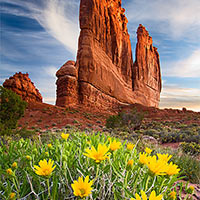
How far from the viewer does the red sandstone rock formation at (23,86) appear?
25.2 meters

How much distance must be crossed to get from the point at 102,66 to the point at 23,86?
12.5 meters

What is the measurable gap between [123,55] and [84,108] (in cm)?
1734

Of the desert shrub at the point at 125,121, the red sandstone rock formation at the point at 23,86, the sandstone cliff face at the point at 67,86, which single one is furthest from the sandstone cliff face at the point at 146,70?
the desert shrub at the point at 125,121

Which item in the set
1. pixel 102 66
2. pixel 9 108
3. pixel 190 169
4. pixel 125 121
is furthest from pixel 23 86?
pixel 190 169

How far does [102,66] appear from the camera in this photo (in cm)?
2769

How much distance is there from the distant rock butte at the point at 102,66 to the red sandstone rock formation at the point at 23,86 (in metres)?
5.22

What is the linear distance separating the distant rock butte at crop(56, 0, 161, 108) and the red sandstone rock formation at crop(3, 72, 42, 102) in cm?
522

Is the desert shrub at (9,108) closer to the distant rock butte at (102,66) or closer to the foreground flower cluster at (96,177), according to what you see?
the foreground flower cluster at (96,177)

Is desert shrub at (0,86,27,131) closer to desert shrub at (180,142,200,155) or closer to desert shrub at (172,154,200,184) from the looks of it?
desert shrub at (180,142,200,155)

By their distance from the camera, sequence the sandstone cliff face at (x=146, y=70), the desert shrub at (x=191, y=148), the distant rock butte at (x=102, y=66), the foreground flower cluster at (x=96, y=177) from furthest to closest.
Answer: the sandstone cliff face at (x=146, y=70), the distant rock butte at (x=102, y=66), the desert shrub at (x=191, y=148), the foreground flower cluster at (x=96, y=177)

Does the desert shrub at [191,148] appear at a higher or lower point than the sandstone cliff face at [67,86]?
lower

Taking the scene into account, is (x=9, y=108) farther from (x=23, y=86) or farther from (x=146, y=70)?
(x=146, y=70)

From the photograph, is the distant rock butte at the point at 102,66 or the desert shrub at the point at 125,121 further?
the distant rock butte at the point at 102,66

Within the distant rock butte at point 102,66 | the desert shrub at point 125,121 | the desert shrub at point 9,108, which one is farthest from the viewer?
the distant rock butte at point 102,66
